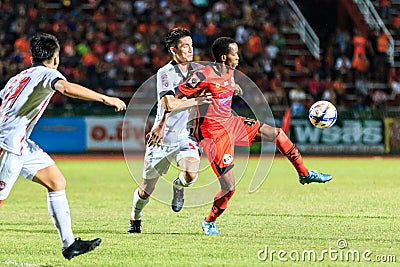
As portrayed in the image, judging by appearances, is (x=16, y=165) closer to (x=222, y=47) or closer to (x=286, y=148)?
(x=222, y=47)

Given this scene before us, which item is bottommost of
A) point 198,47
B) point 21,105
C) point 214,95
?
point 21,105

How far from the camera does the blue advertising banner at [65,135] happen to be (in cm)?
2659

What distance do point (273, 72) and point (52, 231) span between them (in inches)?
816

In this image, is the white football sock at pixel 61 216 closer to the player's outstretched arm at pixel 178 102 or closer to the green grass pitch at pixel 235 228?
the green grass pitch at pixel 235 228

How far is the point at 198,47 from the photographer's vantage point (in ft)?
97.3

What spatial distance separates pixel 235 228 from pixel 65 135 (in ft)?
57.1

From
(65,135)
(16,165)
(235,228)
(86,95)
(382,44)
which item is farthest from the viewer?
(382,44)

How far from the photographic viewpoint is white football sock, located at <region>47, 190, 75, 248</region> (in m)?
7.49

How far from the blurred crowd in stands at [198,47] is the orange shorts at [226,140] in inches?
708

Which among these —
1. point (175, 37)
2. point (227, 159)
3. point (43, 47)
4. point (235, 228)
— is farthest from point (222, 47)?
point (43, 47)

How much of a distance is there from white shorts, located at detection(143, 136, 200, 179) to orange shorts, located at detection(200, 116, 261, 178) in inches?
6.5

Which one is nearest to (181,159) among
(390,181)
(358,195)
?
(358,195)

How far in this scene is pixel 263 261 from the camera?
756cm

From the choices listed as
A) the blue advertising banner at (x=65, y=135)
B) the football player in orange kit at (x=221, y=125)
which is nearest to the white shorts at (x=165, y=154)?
the football player in orange kit at (x=221, y=125)
